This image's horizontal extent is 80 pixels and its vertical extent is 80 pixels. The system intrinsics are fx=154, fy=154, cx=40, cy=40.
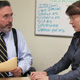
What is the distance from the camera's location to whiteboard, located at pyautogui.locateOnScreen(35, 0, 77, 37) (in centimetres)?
215

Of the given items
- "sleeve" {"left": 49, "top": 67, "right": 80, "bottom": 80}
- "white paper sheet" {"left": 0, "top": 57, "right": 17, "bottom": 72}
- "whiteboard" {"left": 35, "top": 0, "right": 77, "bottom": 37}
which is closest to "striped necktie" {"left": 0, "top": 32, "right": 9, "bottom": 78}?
"white paper sheet" {"left": 0, "top": 57, "right": 17, "bottom": 72}

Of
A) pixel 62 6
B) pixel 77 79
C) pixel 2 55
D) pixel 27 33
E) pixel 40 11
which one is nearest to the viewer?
pixel 77 79

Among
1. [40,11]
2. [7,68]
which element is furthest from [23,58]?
[40,11]

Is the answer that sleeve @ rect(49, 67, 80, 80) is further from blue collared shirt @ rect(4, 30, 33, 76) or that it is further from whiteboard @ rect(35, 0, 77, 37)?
whiteboard @ rect(35, 0, 77, 37)

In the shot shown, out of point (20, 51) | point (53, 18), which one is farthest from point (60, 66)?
point (53, 18)

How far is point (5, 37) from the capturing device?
1576 millimetres

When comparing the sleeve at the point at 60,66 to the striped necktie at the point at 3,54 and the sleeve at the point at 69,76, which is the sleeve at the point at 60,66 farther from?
the striped necktie at the point at 3,54

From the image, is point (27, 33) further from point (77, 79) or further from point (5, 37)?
point (77, 79)

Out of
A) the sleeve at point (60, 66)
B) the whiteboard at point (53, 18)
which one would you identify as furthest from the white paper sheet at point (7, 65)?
the whiteboard at point (53, 18)

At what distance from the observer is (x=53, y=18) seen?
7.38 feet

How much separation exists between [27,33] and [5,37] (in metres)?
0.97

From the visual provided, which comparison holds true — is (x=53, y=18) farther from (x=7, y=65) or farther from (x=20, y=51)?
(x=7, y=65)

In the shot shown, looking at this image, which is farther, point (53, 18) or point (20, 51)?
point (53, 18)

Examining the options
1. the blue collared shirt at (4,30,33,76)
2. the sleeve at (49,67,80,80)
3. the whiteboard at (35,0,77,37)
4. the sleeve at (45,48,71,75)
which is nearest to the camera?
the sleeve at (49,67,80,80)
